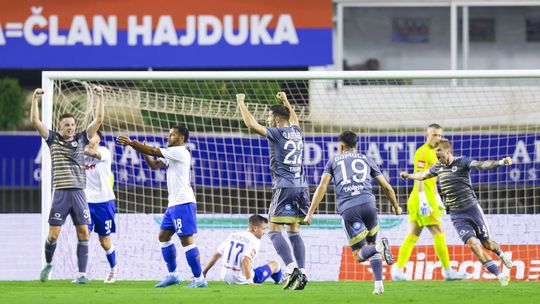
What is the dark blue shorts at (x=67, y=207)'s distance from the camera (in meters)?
14.4

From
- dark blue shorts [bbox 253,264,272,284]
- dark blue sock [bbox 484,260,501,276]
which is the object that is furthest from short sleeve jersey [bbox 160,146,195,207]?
dark blue sock [bbox 484,260,501,276]

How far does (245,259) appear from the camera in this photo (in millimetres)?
15234

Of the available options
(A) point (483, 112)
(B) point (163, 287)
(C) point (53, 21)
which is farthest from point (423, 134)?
(C) point (53, 21)

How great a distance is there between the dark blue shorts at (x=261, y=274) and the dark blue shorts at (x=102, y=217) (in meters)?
1.89

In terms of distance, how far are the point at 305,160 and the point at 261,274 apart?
436 cm

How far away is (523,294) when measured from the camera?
12.4 m

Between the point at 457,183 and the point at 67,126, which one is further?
the point at 457,183

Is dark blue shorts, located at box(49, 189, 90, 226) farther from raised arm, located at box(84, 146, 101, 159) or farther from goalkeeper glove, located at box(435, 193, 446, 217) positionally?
goalkeeper glove, located at box(435, 193, 446, 217)

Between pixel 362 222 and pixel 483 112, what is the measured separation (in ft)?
22.8

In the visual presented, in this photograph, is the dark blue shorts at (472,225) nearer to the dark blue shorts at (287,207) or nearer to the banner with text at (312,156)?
the dark blue shorts at (287,207)

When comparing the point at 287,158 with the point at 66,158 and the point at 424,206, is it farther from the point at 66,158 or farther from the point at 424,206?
the point at 424,206

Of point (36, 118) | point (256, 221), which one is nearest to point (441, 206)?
point (256, 221)

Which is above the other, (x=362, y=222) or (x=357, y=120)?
(x=357, y=120)

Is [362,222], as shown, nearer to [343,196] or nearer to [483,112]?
[343,196]
